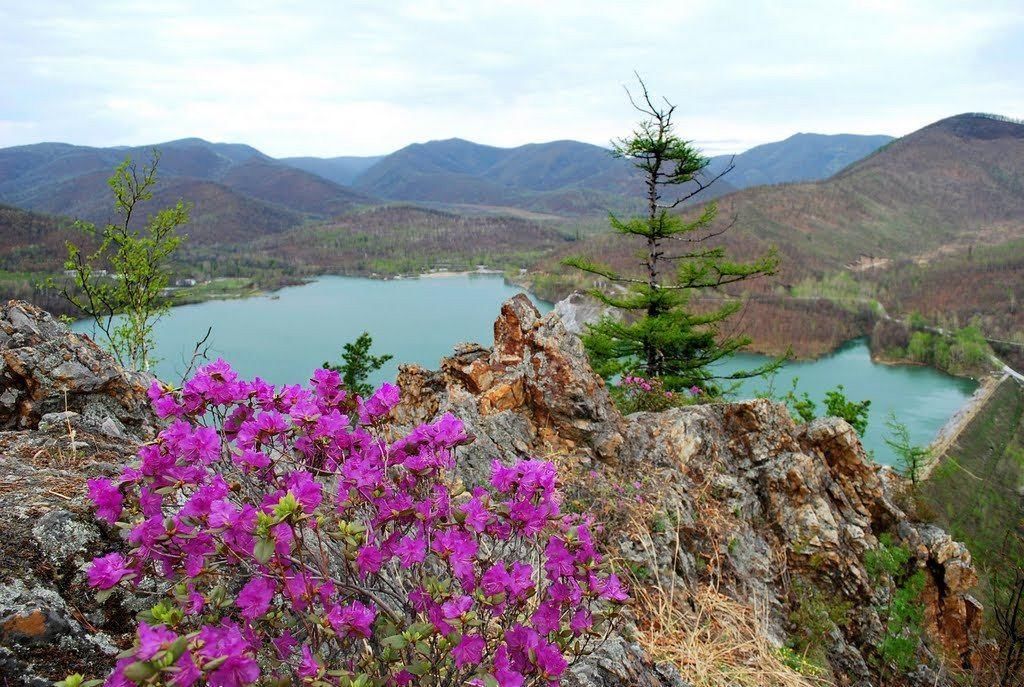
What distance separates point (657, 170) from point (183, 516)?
12515 millimetres

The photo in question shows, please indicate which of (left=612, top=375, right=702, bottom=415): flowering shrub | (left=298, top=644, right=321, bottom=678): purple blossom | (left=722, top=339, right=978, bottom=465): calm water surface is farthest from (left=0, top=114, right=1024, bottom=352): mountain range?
(left=298, top=644, right=321, bottom=678): purple blossom

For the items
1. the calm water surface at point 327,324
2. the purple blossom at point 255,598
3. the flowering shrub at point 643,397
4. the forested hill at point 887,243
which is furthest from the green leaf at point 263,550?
the forested hill at point 887,243

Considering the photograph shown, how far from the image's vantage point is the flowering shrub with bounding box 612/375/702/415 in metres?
7.30

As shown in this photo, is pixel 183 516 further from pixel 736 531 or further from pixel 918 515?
pixel 918 515

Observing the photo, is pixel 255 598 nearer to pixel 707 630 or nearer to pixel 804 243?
pixel 707 630

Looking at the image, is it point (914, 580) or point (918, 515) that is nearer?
point (914, 580)

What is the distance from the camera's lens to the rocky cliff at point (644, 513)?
2.17 m

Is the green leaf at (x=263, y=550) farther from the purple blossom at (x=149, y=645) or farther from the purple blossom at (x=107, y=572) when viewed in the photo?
the purple blossom at (x=107, y=572)

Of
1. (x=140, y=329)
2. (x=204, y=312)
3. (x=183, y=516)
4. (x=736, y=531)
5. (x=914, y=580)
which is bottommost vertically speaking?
(x=204, y=312)

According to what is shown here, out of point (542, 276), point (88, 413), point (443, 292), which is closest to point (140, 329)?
point (88, 413)

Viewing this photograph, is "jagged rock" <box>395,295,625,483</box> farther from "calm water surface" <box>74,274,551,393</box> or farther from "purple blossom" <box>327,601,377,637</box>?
"calm water surface" <box>74,274,551,393</box>

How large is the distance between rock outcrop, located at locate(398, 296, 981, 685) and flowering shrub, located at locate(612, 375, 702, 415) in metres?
1.42

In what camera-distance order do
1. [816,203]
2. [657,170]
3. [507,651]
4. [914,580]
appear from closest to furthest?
[507,651] < [914,580] < [657,170] < [816,203]

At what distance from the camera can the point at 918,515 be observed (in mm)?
6020
